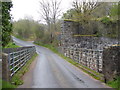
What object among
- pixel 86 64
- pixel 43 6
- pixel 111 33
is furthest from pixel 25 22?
pixel 86 64

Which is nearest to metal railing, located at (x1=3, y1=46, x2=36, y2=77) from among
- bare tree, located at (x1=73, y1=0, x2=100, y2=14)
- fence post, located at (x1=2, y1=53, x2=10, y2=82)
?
fence post, located at (x1=2, y1=53, x2=10, y2=82)

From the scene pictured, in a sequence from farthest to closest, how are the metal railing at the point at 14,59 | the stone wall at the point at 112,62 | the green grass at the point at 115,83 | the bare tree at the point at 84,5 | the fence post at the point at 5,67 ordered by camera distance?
1. the bare tree at the point at 84,5
2. the metal railing at the point at 14,59
3. the stone wall at the point at 112,62
4. the green grass at the point at 115,83
5. the fence post at the point at 5,67

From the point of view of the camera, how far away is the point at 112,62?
7727mm

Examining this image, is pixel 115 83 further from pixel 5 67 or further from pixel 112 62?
pixel 5 67

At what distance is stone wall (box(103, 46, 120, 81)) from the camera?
763cm

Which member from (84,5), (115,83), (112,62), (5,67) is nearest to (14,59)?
(5,67)

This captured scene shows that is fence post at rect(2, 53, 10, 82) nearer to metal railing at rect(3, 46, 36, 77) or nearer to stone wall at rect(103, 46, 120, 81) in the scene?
metal railing at rect(3, 46, 36, 77)

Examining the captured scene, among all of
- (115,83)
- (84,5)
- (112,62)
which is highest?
(84,5)

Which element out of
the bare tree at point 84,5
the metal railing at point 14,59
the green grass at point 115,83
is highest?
the bare tree at point 84,5

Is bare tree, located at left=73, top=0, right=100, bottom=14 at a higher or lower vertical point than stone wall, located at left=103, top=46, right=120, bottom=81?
higher

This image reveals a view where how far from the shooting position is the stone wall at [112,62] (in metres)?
7.63

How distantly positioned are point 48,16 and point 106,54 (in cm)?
3967

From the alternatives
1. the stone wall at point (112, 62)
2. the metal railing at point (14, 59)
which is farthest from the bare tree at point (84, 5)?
the stone wall at point (112, 62)

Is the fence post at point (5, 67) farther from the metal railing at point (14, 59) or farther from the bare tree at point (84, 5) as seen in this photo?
the bare tree at point (84, 5)
